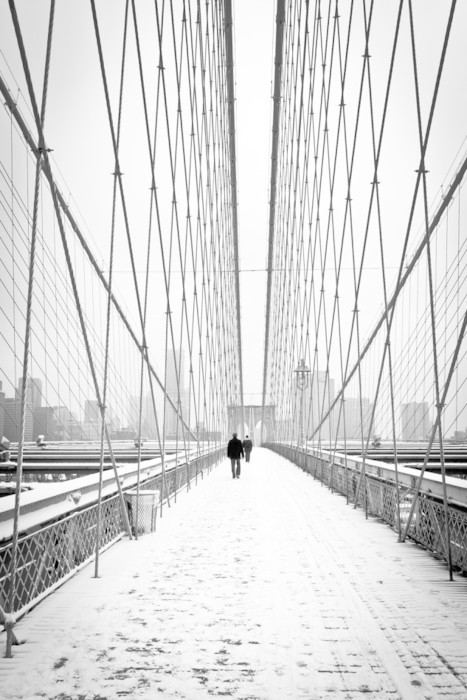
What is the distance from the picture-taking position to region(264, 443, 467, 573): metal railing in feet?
15.5

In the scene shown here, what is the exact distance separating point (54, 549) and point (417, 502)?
3.22 meters

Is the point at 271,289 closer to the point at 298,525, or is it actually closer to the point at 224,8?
the point at 224,8

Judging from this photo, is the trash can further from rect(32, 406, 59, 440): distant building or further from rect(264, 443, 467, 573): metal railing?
rect(32, 406, 59, 440): distant building

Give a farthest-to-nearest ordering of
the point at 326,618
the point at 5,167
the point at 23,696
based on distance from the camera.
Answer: the point at 5,167
the point at 326,618
the point at 23,696

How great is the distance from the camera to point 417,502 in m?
5.77

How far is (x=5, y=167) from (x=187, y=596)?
32.0 feet

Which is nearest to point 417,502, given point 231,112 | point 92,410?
point 92,410

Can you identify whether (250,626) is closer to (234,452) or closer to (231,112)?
(234,452)

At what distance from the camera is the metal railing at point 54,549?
3.69 m

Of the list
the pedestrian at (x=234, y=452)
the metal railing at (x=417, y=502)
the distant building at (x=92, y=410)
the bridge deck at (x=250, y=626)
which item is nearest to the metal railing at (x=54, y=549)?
Answer: the bridge deck at (x=250, y=626)

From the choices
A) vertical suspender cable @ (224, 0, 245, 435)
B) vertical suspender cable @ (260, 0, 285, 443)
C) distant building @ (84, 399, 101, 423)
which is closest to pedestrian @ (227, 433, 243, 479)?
distant building @ (84, 399, 101, 423)

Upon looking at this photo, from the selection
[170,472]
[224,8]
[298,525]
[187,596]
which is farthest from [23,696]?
[224,8]

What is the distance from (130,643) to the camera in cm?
312

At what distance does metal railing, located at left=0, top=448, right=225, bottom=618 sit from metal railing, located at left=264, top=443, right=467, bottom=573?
106 inches
